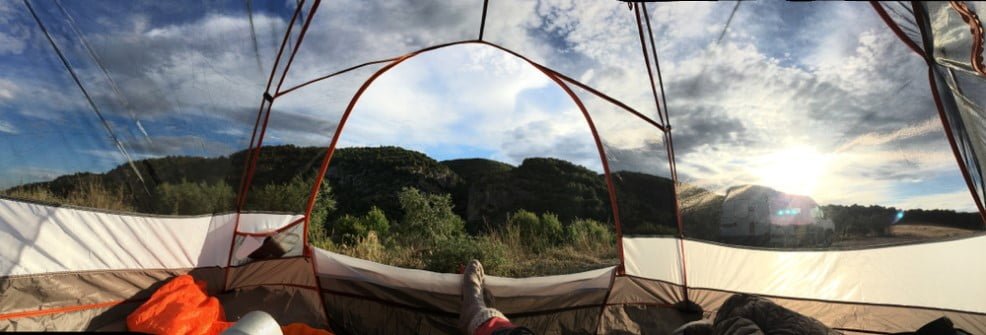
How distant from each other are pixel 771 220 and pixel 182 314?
11.6 ft

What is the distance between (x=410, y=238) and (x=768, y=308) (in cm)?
646

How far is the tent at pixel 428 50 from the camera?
2514mm

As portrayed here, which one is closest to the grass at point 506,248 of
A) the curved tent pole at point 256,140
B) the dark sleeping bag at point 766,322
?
the curved tent pole at point 256,140

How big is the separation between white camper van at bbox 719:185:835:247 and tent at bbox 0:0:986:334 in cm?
7

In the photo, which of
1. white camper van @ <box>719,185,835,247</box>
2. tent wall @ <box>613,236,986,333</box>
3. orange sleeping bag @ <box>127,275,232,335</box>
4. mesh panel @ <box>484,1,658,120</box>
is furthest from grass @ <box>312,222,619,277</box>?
white camper van @ <box>719,185,835,247</box>

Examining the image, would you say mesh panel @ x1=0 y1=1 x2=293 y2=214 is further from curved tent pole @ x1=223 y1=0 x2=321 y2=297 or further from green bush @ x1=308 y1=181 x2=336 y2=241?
green bush @ x1=308 y1=181 x2=336 y2=241

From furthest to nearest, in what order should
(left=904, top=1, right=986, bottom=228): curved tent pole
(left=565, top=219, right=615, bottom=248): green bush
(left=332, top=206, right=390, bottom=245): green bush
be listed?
(left=565, top=219, right=615, bottom=248): green bush
(left=332, top=206, right=390, bottom=245): green bush
(left=904, top=1, right=986, bottom=228): curved tent pole

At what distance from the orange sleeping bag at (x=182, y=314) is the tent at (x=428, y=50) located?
0.15 metres

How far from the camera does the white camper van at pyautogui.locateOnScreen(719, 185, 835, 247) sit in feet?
10.2

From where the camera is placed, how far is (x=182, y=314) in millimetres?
2908

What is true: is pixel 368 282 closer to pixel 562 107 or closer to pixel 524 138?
pixel 562 107

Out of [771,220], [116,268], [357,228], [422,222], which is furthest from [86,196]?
[422,222]

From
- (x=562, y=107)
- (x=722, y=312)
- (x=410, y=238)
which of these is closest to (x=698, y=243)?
(x=722, y=312)

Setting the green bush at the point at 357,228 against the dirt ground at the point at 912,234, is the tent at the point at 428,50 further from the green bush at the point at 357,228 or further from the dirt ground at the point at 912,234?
the green bush at the point at 357,228
